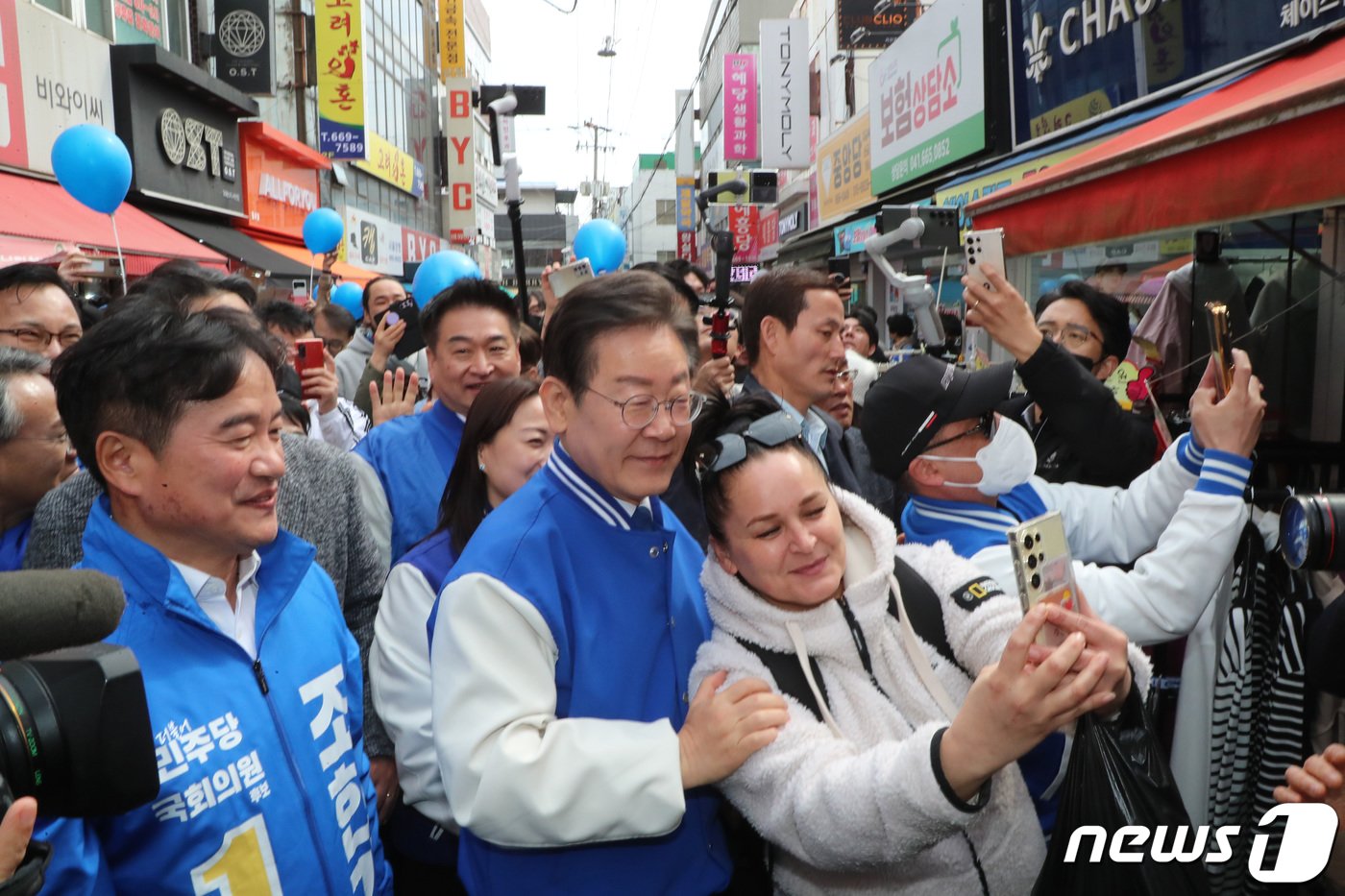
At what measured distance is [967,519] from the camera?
7.41ft

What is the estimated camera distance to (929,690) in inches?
67.2

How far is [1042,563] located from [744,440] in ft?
1.88

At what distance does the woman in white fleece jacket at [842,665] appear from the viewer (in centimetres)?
149

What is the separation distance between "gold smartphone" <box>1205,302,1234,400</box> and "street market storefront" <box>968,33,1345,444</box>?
629mm

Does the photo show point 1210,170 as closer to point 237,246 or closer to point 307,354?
point 307,354

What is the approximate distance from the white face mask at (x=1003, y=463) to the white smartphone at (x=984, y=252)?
0.80 m

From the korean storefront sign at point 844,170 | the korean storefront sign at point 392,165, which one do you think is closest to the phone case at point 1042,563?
the korean storefront sign at point 844,170

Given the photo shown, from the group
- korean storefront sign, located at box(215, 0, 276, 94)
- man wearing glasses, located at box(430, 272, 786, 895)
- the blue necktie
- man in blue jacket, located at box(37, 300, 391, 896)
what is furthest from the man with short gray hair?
korean storefront sign, located at box(215, 0, 276, 94)

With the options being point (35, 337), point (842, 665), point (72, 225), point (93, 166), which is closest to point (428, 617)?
point (842, 665)

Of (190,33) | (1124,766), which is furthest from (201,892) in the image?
(190,33)

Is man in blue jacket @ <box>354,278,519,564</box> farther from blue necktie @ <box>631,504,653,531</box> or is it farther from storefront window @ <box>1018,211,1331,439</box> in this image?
storefront window @ <box>1018,211,1331,439</box>

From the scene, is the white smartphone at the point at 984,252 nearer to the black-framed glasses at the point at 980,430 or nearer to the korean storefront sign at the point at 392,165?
the black-framed glasses at the point at 980,430

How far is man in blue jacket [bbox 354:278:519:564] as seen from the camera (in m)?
3.06

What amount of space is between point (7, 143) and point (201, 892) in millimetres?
9820
